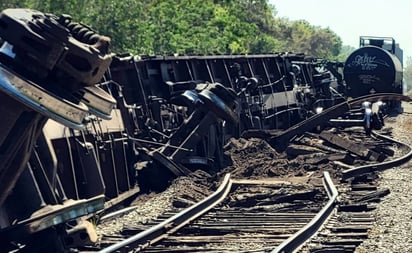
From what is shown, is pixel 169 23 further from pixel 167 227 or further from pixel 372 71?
pixel 167 227

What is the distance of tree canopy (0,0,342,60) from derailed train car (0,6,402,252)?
13.3 ft

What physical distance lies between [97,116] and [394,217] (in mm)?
4490

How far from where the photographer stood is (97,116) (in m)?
8.20

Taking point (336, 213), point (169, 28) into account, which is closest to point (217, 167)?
point (336, 213)

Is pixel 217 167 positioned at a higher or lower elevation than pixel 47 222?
lower

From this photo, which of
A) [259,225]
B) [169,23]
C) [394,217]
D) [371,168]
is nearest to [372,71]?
[169,23]

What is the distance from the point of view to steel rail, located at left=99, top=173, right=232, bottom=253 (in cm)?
870

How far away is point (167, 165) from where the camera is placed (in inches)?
570

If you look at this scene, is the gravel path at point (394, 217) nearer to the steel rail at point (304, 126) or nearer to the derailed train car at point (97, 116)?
the derailed train car at point (97, 116)

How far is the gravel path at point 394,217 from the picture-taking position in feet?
29.1

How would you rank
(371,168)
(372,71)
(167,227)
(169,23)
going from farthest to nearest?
(169,23)
(372,71)
(371,168)
(167,227)

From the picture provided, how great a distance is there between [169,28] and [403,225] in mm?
34972

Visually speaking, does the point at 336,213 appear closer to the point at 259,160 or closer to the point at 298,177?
the point at 298,177

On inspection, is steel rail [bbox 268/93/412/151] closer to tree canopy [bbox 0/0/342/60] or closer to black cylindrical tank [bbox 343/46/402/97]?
tree canopy [bbox 0/0/342/60]
